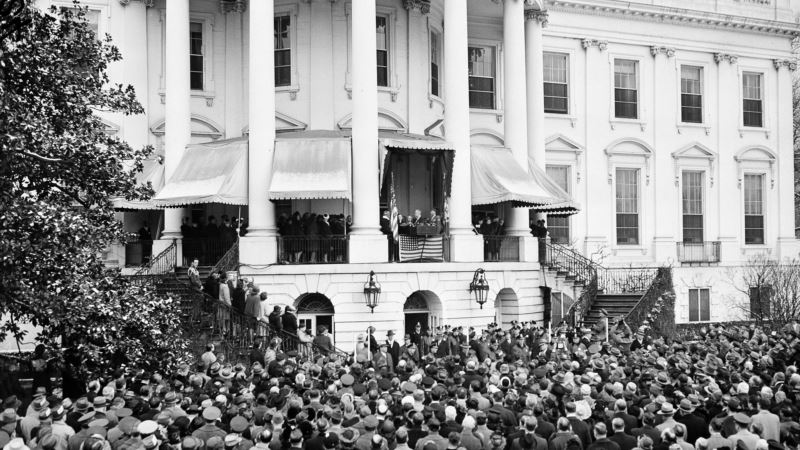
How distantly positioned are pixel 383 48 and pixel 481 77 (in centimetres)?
693

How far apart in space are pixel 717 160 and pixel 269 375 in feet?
113

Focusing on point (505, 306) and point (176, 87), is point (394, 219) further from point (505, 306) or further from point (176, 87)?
point (176, 87)

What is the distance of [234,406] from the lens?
40.1 feet

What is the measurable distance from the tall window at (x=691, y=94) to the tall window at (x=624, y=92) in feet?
8.67

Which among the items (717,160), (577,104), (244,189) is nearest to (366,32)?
(244,189)

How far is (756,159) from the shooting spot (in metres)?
46.4

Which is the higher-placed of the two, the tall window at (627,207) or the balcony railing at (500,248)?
the tall window at (627,207)

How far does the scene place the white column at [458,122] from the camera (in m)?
31.4

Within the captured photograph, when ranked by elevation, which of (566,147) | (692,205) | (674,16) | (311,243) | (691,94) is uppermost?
(674,16)

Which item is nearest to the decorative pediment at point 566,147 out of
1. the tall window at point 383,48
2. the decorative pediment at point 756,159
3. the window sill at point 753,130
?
the decorative pediment at point 756,159

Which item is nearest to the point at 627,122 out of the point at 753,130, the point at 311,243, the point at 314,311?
the point at 753,130

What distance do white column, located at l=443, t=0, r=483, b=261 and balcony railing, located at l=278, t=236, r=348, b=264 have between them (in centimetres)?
400

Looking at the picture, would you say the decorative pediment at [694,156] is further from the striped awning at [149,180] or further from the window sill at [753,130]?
the striped awning at [149,180]

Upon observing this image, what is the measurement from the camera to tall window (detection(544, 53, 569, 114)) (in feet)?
140
